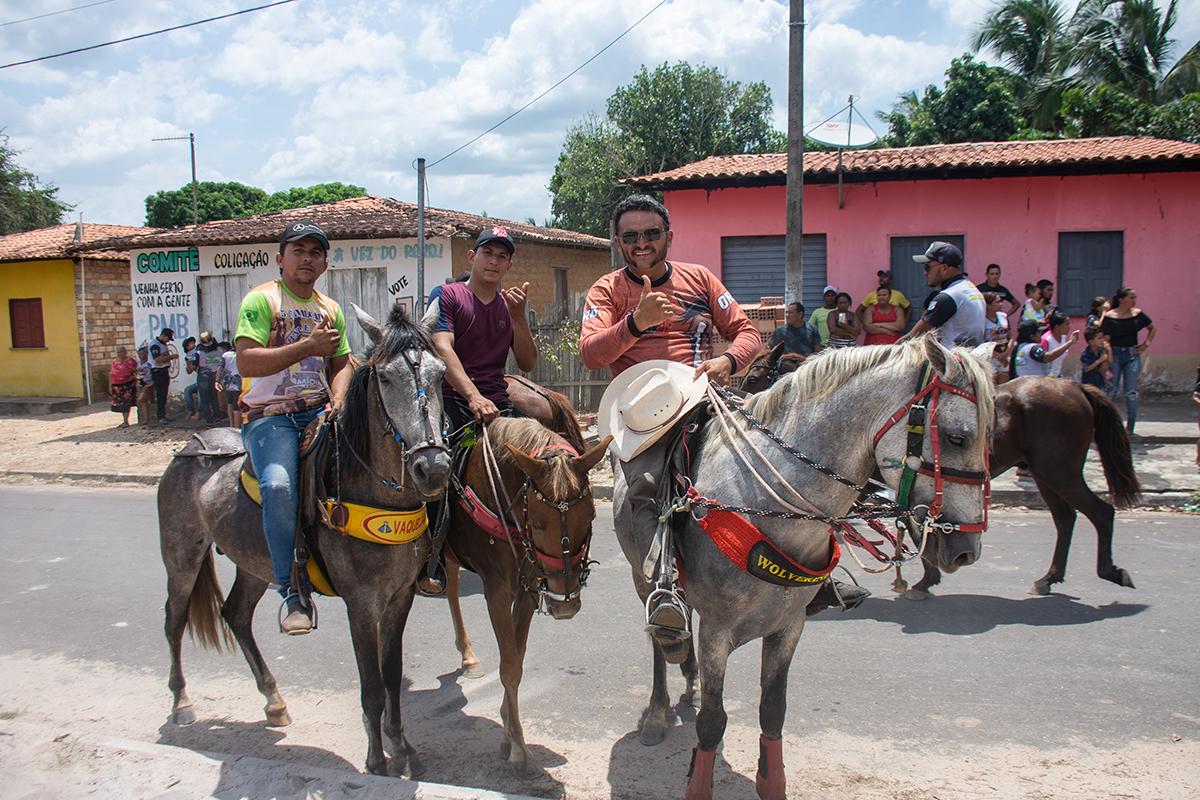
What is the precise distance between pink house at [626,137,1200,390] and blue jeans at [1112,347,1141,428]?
177 inches

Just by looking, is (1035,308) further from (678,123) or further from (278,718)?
(678,123)

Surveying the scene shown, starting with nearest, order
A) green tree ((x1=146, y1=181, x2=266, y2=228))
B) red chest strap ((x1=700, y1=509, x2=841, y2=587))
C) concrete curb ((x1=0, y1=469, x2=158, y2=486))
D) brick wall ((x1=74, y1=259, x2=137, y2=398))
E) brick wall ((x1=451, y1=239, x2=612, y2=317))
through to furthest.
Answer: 1. red chest strap ((x1=700, y1=509, x2=841, y2=587))
2. concrete curb ((x1=0, y1=469, x2=158, y2=486))
3. brick wall ((x1=451, y1=239, x2=612, y2=317))
4. brick wall ((x1=74, y1=259, x2=137, y2=398))
5. green tree ((x1=146, y1=181, x2=266, y2=228))

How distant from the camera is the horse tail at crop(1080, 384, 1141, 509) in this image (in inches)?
242

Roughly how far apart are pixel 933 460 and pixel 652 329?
5.18 feet

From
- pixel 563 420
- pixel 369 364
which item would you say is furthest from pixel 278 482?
pixel 563 420

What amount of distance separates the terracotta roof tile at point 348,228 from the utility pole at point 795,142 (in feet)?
23.1

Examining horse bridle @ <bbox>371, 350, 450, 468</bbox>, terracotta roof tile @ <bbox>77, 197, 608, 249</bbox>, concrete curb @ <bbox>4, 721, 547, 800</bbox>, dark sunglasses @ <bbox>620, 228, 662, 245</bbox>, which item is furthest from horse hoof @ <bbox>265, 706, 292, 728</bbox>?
terracotta roof tile @ <bbox>77, 197, 608, 249</bbox>

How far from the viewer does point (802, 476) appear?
10.3 feet

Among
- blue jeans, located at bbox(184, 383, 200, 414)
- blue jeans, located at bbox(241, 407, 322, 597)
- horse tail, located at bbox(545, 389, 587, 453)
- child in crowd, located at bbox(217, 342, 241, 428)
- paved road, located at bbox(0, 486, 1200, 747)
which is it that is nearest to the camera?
blue jeans, located at bbox(241, 407, 322, 597)

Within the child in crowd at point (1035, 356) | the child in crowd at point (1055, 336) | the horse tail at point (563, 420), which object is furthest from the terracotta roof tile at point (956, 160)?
the horse tail at point (563, 420)

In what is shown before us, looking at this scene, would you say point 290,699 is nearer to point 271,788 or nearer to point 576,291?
point 271,788

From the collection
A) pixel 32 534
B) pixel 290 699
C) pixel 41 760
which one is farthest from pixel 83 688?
pixel 32 534

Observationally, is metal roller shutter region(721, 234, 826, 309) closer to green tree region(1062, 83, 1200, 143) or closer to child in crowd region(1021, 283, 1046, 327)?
child in crowd region(1021, 283, 1046, 327)

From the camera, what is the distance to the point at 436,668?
513 cm
